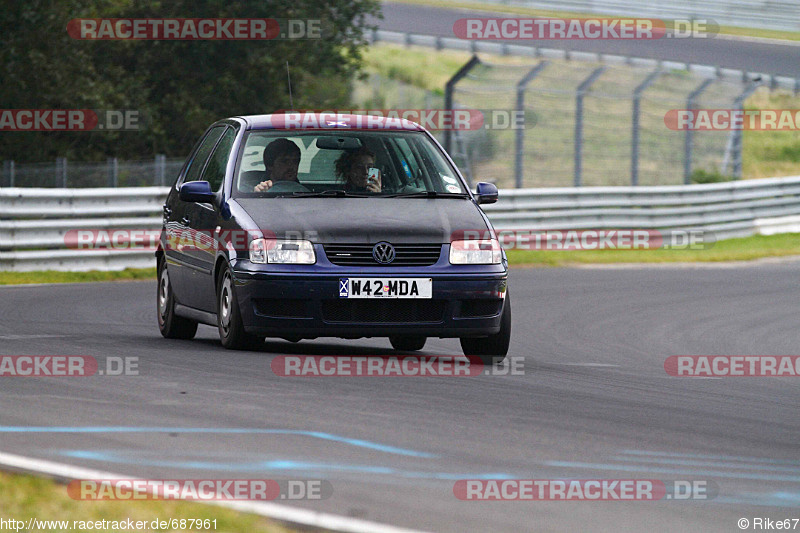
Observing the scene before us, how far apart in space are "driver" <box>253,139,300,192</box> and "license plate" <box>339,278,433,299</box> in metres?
1.25

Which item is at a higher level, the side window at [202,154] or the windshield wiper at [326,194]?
the side window at [202,154]

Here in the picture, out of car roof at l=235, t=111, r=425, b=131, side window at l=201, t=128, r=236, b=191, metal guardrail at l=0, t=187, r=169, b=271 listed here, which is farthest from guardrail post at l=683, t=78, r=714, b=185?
side window at l=201, t=128, r=236, b=191

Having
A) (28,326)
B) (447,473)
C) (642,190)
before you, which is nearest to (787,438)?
(447,473)

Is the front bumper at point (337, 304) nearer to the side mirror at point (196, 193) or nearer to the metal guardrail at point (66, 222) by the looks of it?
the side mirror at point (196, 193)

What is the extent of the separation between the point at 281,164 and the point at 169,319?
1665mm

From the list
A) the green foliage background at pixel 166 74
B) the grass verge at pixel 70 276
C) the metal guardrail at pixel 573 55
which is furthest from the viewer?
the metal guardrail at pixel 573 55

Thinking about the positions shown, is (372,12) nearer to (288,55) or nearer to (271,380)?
(288,55)

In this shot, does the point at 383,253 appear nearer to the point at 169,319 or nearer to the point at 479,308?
the point at 479,308

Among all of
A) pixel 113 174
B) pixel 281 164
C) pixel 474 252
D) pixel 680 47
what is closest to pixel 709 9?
pixel 680 47

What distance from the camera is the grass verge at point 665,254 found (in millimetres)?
21953

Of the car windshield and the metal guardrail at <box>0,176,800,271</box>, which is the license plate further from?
the metal guardrail at <box>0,176,800,271</box>

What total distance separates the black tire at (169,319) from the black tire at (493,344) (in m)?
2.24

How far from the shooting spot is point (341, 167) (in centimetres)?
1030

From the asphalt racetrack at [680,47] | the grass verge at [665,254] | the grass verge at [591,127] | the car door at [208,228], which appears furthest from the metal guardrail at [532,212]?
the asphalt racetrack at [680,47]
